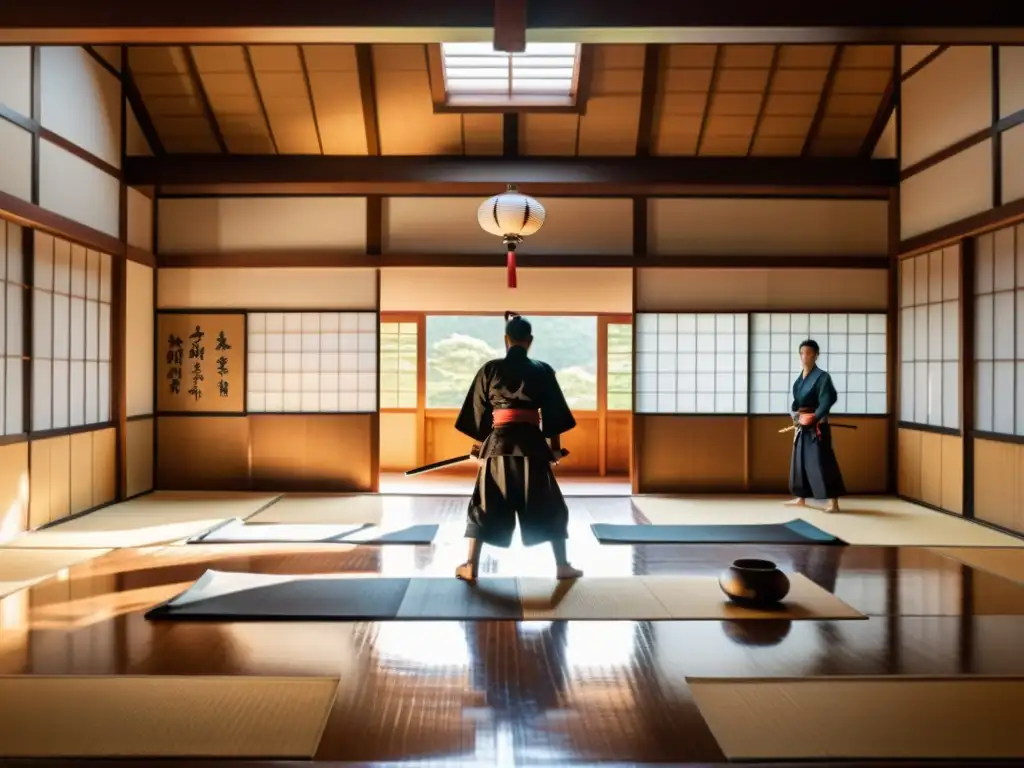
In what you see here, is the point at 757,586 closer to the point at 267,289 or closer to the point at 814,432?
the point at 814,432

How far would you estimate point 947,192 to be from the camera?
6105 millimetres

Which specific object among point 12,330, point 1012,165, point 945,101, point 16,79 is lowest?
point 12,330

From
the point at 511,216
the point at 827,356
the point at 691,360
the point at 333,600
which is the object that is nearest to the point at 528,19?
the point at 511,216

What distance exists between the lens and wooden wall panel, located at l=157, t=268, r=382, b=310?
712 cm

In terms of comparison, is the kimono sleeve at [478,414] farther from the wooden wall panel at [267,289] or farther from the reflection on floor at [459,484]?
the wooden wall panel at [267,289]

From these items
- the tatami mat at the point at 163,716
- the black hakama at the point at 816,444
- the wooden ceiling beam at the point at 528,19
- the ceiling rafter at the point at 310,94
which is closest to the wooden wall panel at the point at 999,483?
the black hakama at the point at 816,444

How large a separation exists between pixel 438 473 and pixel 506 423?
5109mm

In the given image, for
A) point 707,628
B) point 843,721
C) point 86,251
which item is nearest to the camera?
point 843,721

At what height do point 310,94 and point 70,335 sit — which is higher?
point 310,94

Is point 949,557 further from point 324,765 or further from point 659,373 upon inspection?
point 324,765

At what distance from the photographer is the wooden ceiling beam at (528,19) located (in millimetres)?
3369

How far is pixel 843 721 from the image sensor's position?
2.27 meters

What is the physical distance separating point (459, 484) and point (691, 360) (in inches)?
98.5

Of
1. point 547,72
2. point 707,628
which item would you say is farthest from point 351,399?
point 707,628
